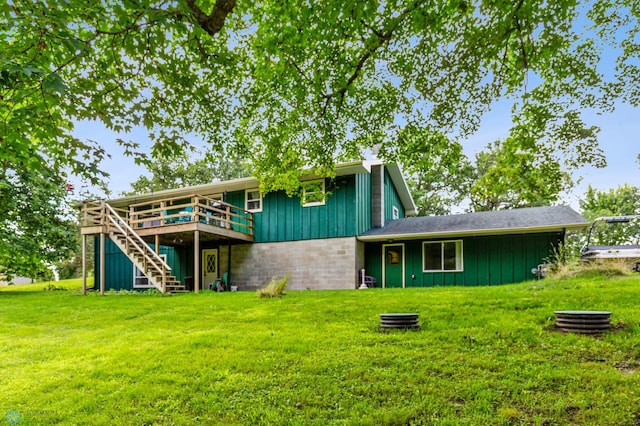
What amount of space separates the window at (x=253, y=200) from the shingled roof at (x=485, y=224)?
4586mm

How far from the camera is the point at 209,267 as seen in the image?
1780 centimetres

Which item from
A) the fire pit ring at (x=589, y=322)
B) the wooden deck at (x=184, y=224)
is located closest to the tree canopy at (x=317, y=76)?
the fire pit ring at (x=589, y=322)

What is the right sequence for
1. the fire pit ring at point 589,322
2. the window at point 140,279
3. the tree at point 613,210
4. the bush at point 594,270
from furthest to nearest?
the tree at point 613,210 < the window at point 140,279 < the bush at point 594,270 < the fire pit ring at point 589,322

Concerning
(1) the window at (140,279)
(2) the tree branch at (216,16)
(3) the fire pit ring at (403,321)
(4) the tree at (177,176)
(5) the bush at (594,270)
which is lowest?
(1) the window at (140,279)

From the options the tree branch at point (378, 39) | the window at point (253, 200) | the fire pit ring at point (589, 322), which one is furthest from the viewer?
the window at point (253, 200)

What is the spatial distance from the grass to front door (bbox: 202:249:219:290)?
9.56 metres

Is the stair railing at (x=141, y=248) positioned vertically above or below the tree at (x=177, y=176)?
below

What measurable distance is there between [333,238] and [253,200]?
13.2 ft

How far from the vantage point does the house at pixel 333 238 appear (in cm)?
1381

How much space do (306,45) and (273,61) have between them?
1.43 meters

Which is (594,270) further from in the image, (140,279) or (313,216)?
(140,279)

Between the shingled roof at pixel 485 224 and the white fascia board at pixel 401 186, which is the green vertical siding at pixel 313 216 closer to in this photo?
the shingled roof at pixel 485 224

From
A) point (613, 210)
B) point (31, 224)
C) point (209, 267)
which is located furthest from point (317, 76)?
point (613, 210)

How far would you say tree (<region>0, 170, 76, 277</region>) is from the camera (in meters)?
17.5
